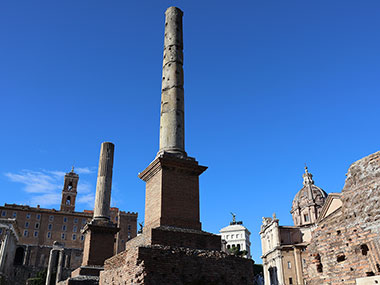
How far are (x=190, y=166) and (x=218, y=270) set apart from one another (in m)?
2.87

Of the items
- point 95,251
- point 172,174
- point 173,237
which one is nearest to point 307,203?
point 95,251

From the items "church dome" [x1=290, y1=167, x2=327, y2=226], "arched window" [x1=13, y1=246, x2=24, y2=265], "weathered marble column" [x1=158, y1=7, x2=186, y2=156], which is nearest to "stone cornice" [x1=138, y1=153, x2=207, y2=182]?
"weathered marble column" [x1=158, y1=7, x2=186, y2=156]

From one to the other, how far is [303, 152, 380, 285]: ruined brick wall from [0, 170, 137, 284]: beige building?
61.7m

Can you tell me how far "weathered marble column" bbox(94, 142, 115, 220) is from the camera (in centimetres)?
1697

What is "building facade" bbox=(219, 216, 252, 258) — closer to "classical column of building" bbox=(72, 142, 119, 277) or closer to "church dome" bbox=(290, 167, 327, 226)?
"church dome" bbox=(290, 167, 327, 226)

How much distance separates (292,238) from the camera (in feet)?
175

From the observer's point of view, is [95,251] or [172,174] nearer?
[172,174]

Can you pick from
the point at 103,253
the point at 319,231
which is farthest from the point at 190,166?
the point at 103,253

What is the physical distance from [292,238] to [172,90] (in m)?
47.6

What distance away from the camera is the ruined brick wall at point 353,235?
18.1 ft

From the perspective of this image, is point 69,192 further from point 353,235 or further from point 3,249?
point 353,235

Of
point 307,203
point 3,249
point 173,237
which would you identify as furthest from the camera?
point 307,203

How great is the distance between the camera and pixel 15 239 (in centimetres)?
6103

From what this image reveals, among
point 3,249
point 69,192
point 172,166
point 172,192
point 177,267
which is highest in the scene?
point 69,192
